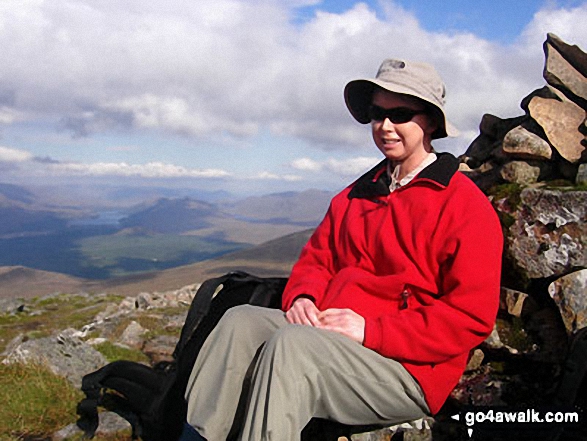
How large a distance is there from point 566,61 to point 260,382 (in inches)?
269

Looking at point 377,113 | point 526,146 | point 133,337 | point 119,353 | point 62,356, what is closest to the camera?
point 377,113

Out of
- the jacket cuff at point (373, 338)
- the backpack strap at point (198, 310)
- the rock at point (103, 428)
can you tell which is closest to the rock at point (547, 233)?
the jacket cuff at point (373, 338)

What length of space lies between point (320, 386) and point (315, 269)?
1.67m

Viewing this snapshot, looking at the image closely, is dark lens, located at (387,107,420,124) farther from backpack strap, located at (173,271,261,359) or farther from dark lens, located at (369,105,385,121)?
backpack strap, located at (173,271,261,359)

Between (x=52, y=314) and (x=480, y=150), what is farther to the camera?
(x=52, y=314)

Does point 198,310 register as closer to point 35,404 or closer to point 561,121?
point 35,404

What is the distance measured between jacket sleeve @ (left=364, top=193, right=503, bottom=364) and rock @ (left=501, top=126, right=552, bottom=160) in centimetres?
283

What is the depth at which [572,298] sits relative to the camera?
516cm

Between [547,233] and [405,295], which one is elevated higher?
[547,233]

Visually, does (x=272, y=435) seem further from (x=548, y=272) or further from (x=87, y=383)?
(x=87, y=383)

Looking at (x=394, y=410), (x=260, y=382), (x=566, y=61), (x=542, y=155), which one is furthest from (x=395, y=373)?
(x=566, y=61)

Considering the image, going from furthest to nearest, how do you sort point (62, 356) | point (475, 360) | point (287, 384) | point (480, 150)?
point (62, 356)
point (480, 150)
point (475, 360)
point (287, 384)

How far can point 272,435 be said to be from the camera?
3611 millimetres

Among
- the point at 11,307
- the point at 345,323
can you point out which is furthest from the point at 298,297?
the point at 11,307
